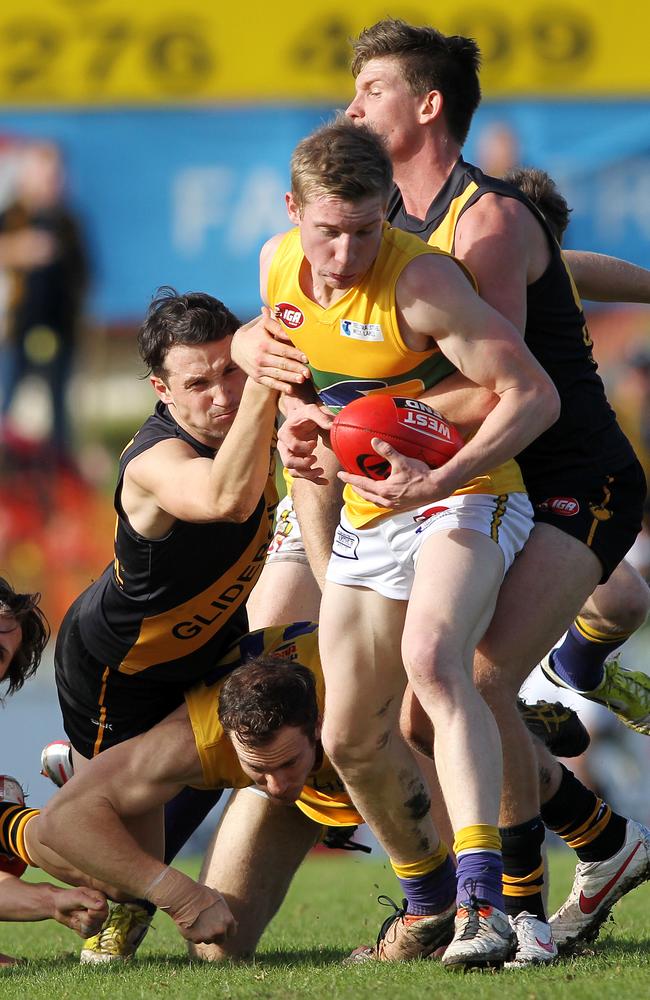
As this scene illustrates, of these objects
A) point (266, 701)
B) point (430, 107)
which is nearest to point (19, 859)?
point (266, 701)

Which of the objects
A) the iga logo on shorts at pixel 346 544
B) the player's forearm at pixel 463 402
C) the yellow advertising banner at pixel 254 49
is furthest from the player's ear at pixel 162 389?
the yellow advertising banner at pixel 254 49

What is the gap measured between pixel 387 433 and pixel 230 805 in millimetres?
1764

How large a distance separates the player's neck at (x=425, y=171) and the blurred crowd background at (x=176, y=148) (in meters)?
8.30

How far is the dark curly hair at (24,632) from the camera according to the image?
518 centimetres

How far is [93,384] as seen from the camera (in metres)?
12.8

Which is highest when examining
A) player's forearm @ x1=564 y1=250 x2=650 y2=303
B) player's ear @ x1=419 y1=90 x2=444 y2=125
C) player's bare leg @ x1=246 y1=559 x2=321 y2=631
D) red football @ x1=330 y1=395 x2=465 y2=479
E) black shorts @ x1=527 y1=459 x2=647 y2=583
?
player's ear @ x1=419 y1=90 x2=444 y2=125

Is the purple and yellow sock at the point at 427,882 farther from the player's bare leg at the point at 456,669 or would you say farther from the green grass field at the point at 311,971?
the player's bare leg at the point at 456,669

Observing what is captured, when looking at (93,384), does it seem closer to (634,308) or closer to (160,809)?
(634,308)

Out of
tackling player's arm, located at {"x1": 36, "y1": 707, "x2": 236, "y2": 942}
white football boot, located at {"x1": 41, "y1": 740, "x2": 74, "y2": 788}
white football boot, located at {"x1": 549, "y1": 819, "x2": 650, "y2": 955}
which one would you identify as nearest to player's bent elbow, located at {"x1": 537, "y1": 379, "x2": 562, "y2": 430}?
tackling player's arm, located at {"x1": 36, "y1": 707, "x2": 236, "y2": 942}

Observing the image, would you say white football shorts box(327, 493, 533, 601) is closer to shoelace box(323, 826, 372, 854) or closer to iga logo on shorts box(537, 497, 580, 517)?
iga logo on shorts box(537, 497, 580, 517)

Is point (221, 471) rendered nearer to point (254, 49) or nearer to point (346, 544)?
point (346, 544)

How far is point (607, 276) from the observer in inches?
205

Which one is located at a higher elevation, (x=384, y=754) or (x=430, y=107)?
(x=430, y=107)

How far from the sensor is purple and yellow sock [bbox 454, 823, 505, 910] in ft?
12.0
